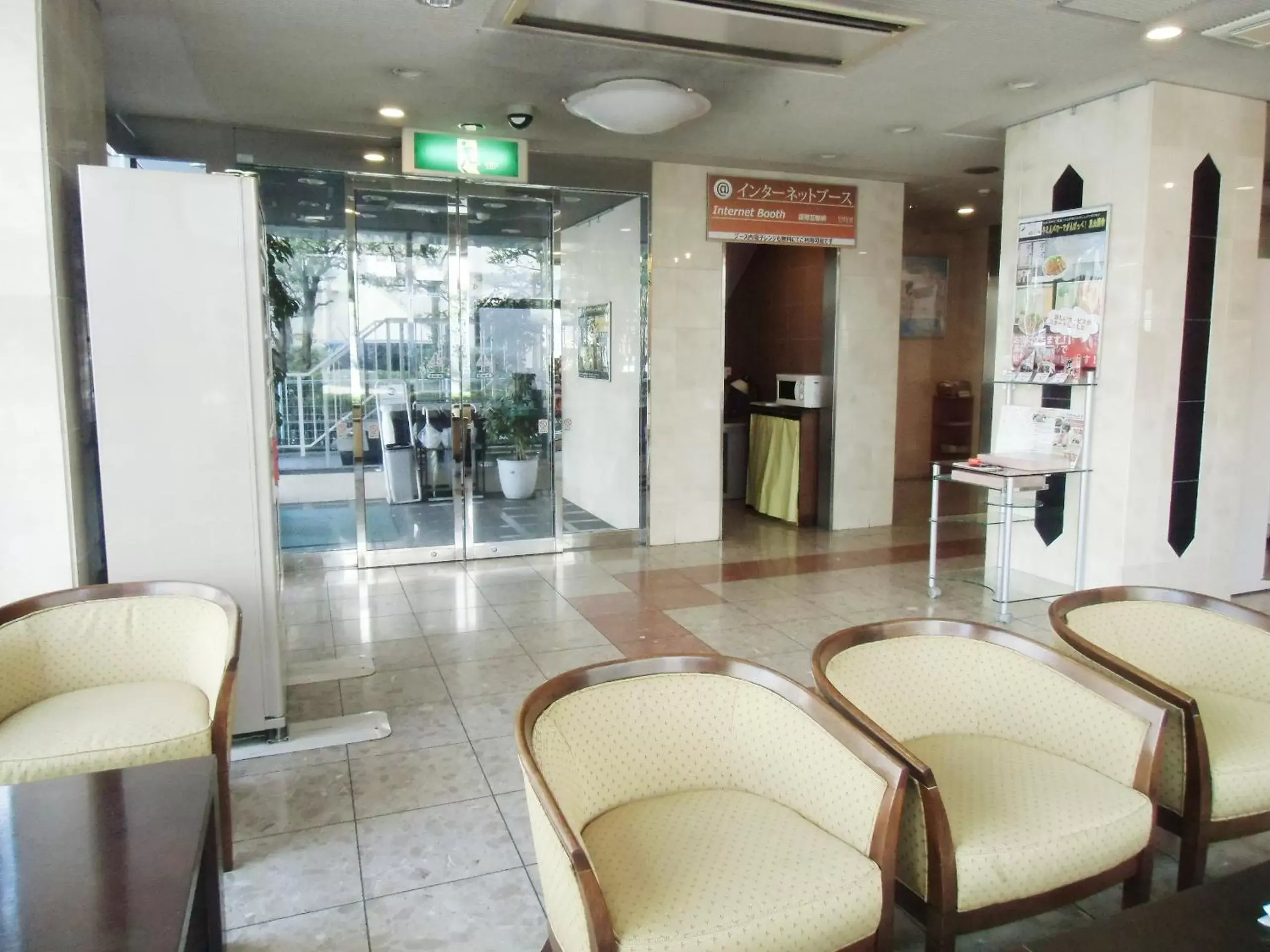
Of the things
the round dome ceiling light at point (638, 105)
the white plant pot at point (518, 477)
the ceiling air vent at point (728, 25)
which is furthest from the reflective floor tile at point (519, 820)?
the white plant pot at point (518, 477)

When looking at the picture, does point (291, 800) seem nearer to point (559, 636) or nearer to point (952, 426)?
point (559, 636)

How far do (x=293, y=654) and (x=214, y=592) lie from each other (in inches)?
Result: 69.4

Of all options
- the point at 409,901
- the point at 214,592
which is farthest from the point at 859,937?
the point at 214,592

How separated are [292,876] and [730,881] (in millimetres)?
1487

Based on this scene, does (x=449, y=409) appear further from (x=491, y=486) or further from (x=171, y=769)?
(x=171, y=769)

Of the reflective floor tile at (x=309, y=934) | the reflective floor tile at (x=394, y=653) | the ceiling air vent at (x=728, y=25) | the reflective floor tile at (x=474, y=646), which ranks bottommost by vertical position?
the reflective floor tile at (x=309, y=934)

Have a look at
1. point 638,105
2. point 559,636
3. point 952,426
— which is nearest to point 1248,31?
point 638,105

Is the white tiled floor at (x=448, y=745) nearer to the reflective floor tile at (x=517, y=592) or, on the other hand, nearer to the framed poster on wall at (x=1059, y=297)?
the reflective floor tile at (x=517, y=592)

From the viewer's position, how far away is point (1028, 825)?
2.09m

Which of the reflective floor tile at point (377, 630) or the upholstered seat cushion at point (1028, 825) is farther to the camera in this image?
the reflective floor tile at point (377, 630)

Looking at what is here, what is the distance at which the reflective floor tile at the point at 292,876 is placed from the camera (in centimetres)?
251

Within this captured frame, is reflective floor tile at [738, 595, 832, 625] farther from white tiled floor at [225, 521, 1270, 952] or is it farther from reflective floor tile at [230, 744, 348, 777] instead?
reflective floor tile at [230, 744, 348, 777]

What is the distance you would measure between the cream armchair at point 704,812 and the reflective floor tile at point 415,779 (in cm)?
112

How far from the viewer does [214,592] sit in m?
3.01
